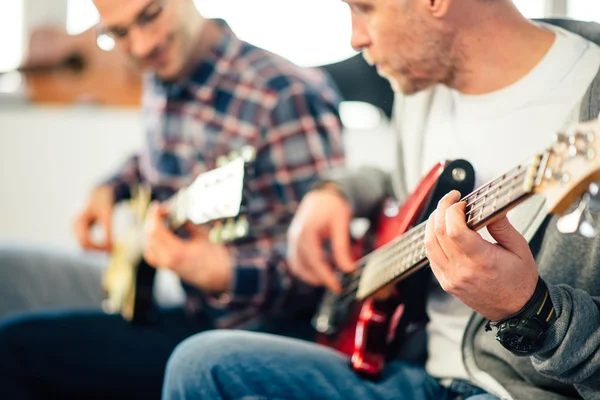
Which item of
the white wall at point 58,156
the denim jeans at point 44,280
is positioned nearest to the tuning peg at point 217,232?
the denim jeans at point 44,280

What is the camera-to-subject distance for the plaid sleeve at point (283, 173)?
1.22 meters

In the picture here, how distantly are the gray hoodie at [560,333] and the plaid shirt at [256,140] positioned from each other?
0.44 metres

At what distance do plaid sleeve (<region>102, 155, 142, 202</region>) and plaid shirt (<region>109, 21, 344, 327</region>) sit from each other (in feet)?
0.69

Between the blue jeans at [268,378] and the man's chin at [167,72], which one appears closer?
the blue jeans at [268,378]

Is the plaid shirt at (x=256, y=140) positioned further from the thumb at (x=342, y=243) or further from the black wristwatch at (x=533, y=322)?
the black wristwatch at (x=533, y=322)

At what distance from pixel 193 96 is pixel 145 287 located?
335mm

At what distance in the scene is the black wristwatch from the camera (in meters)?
0.62

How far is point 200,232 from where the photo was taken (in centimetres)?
123

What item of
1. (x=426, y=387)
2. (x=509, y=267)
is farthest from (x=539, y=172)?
(x=426, y=387)

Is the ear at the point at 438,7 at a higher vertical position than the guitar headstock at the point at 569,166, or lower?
higher

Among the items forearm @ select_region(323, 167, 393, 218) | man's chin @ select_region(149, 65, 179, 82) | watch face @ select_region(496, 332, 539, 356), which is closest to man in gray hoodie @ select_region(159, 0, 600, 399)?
watch face @ select_region(496, 332, 539, 356)

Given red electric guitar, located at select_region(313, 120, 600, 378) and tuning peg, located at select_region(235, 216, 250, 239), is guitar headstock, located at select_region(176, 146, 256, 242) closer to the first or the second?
tuning peg, located at select_region(235, 216, 250, 239)

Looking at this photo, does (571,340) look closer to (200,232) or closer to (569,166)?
(569,166)

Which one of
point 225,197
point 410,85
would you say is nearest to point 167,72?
point 225,197
